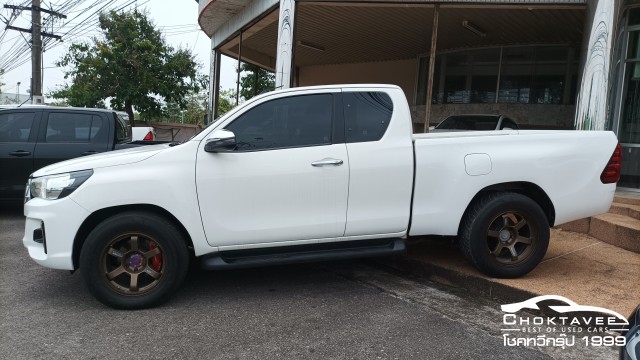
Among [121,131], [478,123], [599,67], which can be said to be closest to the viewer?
[599,67]

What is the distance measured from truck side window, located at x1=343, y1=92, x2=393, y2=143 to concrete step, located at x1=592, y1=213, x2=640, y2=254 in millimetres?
3409

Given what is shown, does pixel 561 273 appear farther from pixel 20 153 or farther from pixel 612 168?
pixel 20 153

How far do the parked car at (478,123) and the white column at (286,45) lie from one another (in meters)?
3.82

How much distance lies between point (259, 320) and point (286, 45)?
6086mm

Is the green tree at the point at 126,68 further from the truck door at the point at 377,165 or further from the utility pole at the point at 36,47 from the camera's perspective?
the truck door at the point at 377,165

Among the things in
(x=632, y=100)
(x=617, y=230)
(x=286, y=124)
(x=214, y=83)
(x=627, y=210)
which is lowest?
(x=617, y=230)

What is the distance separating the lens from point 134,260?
3.98 metres

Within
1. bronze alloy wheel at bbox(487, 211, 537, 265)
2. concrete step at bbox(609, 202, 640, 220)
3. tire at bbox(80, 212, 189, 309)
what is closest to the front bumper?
tire at bbox(80, 212, 189, 309)

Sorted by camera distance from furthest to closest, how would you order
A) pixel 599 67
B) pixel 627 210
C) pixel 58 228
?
pixel 599 67
pixel 627 210
pixel 58 228

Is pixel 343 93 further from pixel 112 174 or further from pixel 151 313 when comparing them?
pixel 151 313

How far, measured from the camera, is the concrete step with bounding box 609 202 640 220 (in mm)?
6199

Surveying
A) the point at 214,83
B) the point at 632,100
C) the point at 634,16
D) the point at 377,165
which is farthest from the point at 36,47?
the point at 632,100

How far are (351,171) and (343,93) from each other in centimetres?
80

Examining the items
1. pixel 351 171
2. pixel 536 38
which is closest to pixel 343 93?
pixel 351 171
